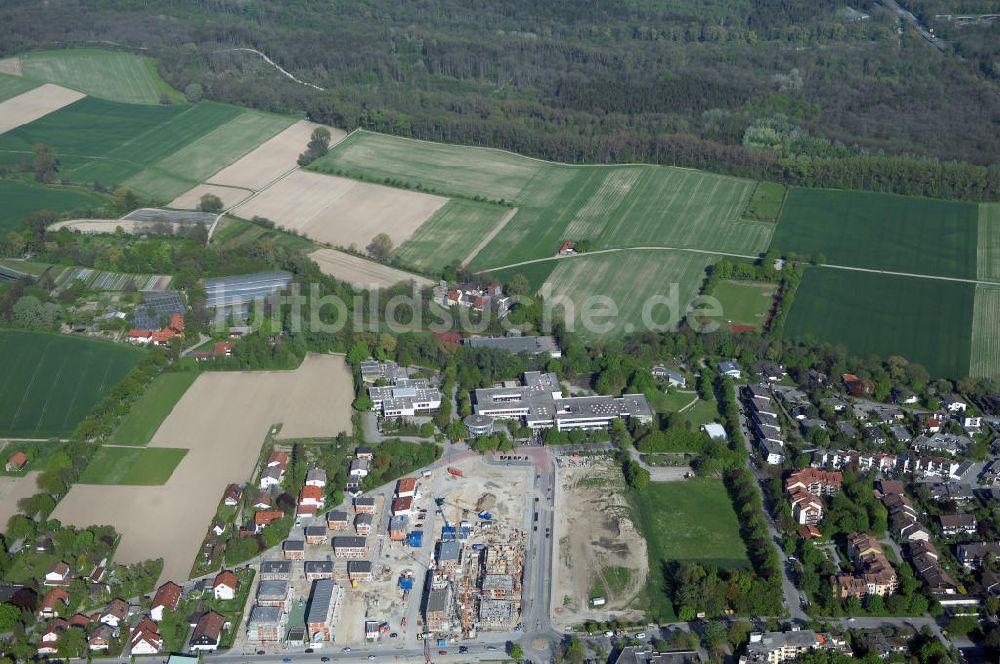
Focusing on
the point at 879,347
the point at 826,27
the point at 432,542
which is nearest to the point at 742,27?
the point at 826,27

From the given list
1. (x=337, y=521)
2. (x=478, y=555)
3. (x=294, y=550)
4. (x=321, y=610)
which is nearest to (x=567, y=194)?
(x=337, y=521)

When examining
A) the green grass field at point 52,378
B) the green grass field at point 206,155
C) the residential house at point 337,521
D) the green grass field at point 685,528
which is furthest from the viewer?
the green grass field at point 206,155

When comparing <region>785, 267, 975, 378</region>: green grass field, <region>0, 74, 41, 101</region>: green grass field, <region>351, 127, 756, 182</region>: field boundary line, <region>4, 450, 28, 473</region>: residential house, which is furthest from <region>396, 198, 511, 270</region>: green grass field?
<region>0, 74, 41, 101</region>: green grass field

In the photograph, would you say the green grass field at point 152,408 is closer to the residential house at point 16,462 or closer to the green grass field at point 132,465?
the green grass field at point 132,465

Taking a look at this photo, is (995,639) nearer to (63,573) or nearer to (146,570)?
(146,570)

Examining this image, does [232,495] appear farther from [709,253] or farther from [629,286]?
[709,253]

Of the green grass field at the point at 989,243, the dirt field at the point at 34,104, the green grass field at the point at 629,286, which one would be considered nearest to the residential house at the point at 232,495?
the green grass field at the point at 629,286

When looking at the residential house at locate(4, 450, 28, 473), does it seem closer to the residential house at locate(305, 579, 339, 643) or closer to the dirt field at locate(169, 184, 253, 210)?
the residential house at locate(305, 579, 339, 643)
